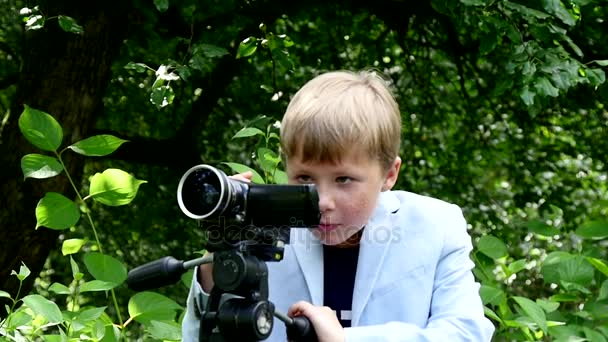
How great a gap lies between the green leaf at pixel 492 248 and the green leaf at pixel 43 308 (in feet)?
4.96

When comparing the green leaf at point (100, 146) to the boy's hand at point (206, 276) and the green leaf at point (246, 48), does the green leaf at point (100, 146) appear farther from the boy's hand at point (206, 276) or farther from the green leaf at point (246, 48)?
the green leaf at point (246, 48)

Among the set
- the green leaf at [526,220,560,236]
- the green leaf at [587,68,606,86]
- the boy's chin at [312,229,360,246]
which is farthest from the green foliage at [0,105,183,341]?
the green leaf at [587,68,606,86]

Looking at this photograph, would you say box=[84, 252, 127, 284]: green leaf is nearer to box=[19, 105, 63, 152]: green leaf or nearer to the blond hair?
box=[19, 105, 63, 152]: green leaf

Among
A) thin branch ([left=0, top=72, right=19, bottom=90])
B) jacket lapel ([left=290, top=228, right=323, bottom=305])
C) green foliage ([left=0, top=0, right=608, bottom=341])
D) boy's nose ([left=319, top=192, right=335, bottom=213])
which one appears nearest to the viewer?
boy's nose ([left=319, top=192, right=335, bottom=213])

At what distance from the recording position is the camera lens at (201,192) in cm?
180

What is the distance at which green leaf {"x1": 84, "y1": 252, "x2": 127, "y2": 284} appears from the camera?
108 inches

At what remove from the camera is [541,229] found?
3.46 meters

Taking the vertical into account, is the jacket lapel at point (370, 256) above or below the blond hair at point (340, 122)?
below

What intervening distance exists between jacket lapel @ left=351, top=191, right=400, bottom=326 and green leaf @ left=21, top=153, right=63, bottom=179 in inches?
37.6

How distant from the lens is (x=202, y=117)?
7.32 meters

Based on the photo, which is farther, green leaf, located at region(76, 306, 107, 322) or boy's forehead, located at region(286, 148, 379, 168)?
green leaf, located at region(76, 306, 107, 322)

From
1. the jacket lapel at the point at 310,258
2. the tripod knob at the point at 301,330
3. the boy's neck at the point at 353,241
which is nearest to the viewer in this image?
the tripod knob at the point at 301,330

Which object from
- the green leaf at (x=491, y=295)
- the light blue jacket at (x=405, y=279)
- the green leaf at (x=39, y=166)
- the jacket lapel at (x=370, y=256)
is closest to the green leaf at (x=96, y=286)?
the green leaf at (x=39, y=166)

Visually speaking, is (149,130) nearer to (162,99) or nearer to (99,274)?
(162,99)
